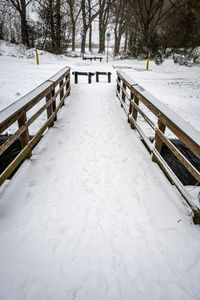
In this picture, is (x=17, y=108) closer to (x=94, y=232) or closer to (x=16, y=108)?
(x=16, y=108)

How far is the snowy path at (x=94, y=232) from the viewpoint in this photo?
6.01 feet

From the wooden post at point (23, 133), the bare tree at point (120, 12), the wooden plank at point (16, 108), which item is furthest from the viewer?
the bare tree at point (120, 12)

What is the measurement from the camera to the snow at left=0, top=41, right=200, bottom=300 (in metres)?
1.83

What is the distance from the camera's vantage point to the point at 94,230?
93.3 inches

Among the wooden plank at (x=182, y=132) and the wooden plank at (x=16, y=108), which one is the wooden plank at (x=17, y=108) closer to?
the wooden plank at (x=16, y=108)

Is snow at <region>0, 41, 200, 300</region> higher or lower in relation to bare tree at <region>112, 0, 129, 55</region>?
lower

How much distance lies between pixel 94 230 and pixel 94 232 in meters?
0.03

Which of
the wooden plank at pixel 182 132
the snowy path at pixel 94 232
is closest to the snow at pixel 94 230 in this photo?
the snowy path at pixel 94 232

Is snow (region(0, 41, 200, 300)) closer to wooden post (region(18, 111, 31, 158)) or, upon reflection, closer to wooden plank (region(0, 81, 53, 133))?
wooden post (region(18, 111, 31, 158))

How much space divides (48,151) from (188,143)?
2.73m

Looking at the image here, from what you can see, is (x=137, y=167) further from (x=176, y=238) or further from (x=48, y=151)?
(x=48, y=151)

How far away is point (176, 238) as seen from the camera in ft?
7.49

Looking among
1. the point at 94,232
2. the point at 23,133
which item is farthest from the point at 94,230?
the point at 23,133

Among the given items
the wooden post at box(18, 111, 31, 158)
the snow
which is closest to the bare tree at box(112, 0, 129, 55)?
the wooden post at box(18, 111, 31, 158)
